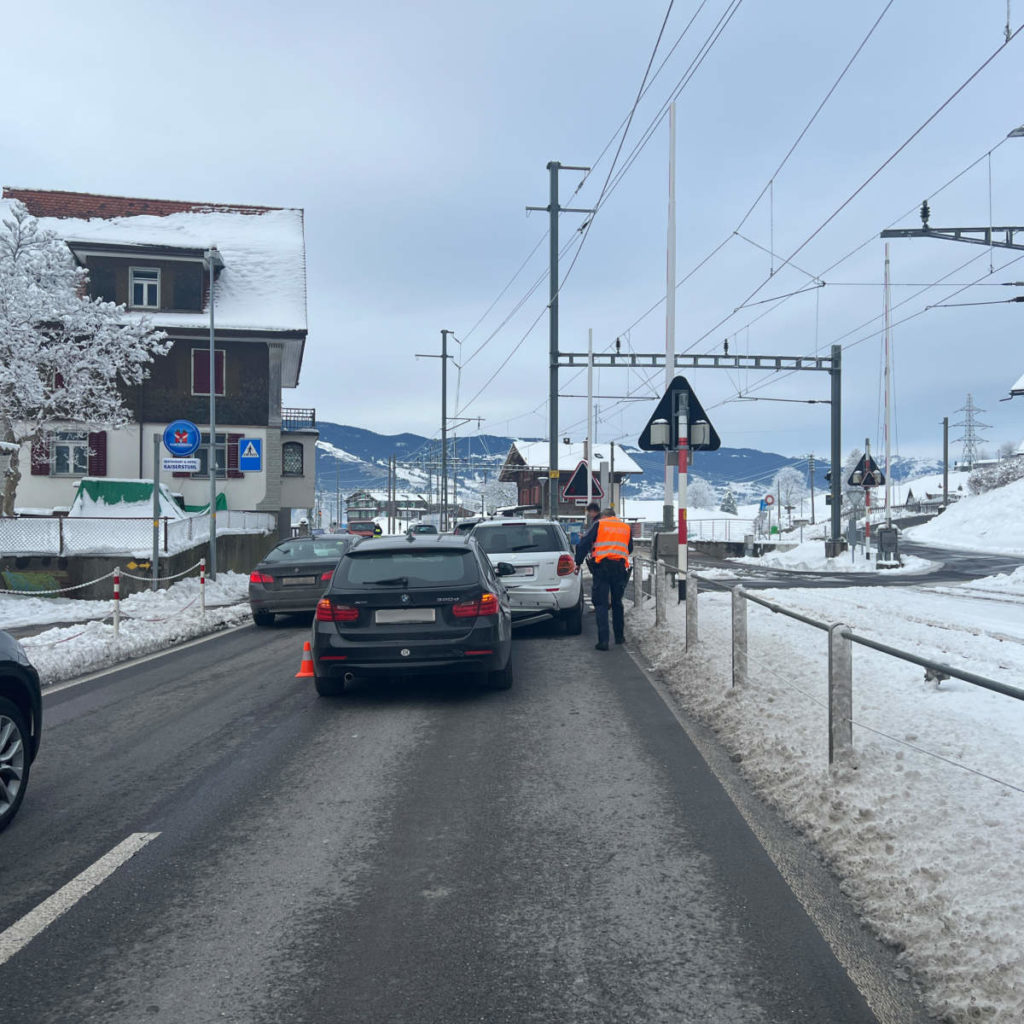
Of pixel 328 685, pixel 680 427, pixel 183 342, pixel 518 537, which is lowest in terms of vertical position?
pixel 328 685

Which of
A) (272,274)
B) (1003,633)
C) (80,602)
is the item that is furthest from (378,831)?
(272,274)

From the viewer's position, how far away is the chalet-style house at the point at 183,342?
37.4m

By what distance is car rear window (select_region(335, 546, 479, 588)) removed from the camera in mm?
9242

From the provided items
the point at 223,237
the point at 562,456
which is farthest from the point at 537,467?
the point at 223,237

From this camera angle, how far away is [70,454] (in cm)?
3719

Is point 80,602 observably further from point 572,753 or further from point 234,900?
point 234,900

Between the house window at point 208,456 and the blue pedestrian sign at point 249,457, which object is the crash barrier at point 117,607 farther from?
the house window at point 208,456

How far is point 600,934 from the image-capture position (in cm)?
398

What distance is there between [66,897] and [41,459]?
3384 centimetres

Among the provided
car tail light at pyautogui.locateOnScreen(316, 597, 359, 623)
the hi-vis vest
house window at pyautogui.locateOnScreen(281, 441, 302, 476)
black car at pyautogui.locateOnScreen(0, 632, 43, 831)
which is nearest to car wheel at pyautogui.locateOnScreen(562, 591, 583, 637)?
the hi-vis vest

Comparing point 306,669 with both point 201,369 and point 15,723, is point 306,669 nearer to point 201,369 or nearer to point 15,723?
point 15,723

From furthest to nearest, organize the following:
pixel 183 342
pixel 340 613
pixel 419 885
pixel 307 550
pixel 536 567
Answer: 1. pixel 183 342
2. pixel 307 550
3. pixel 536 567
4. pixel 340 613
5. pixel 419 885

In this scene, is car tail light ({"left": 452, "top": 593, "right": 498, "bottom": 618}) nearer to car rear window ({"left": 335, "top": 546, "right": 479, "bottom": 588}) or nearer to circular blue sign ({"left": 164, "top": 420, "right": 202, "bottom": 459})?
car rear window ({"left": 335, "top": 546, "right": 479, "bottom": 588})

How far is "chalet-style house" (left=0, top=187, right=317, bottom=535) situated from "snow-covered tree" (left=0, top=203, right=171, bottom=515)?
323 cm
